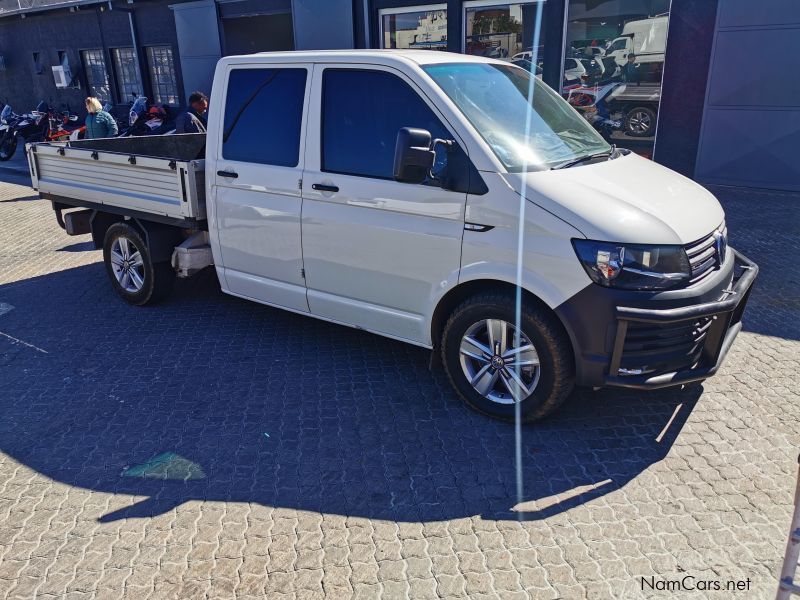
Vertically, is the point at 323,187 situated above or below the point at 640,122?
above

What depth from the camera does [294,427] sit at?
4.11 metres

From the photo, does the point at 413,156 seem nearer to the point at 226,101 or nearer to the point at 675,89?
the point at 226,101

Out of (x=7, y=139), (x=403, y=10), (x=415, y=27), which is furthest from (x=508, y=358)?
(x=7, y=139)

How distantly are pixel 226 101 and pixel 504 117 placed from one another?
2271 millimetres

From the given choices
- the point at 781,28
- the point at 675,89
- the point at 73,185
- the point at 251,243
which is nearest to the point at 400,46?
the point at 675,89

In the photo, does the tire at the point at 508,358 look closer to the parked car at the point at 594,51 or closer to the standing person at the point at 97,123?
the parked car at the point at 594,51

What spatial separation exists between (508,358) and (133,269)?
4.03 metres

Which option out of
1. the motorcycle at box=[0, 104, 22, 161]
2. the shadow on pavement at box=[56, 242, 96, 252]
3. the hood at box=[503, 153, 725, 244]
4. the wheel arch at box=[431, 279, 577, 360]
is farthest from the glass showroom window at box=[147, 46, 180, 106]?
the hood at box=[503, 153, 725, 244]

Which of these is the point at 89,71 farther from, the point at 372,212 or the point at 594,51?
the point at 372,212

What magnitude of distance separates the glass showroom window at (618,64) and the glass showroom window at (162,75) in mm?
11963

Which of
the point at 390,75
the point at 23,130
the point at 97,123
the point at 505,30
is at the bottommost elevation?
the point at 23,130

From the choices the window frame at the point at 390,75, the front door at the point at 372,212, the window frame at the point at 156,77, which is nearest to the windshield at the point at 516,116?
the window frame at the point at 390,75

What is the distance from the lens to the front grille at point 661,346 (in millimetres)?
3508

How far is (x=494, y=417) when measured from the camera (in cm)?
409
